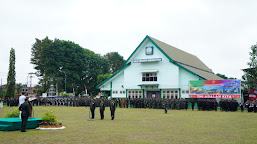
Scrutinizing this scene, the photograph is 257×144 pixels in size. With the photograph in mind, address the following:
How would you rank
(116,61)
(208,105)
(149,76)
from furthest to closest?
(116,61) → (149,76) → (208,105)

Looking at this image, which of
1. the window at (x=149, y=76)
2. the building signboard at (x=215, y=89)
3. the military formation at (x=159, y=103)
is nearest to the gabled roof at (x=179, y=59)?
the building signboard at (x=215, y=89)

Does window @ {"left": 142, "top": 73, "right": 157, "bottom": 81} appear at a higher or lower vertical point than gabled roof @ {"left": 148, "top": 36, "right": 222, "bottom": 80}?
lower

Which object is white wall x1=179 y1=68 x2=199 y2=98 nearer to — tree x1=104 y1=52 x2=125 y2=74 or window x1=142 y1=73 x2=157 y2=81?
window x1=142 y1=73 x2=157 y2=81

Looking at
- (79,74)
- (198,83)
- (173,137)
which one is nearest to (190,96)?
(198,83)

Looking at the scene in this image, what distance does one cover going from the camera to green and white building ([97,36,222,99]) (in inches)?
1355

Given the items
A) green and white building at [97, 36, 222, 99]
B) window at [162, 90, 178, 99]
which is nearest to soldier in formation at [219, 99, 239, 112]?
green and white building at [97, 36, 222, 99]

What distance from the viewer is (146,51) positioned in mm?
36938

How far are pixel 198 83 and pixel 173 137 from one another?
74.1 ft

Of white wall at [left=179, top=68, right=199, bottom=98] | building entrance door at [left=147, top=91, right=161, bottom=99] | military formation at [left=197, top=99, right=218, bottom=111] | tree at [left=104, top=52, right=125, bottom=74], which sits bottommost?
military formation at [left=197, top=99, right=218, bottom=111]

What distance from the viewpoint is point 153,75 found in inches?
1437

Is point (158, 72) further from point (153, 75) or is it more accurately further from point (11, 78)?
point (11, 78)

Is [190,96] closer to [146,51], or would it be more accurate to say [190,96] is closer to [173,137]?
[146,51]

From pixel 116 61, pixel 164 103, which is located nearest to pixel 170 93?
pixel 164 103

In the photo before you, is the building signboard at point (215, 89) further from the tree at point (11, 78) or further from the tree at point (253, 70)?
the tree at point (11, 78)
